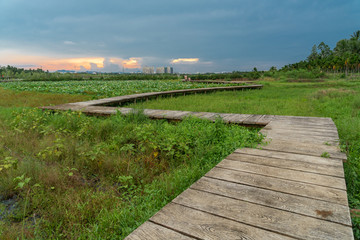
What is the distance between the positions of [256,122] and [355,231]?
3.17 m

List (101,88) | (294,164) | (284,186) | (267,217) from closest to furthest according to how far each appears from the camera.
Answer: (267,217) < (284,186) < (294,164) < (101,88)

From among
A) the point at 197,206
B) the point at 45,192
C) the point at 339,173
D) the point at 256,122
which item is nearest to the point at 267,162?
the point at 339,173

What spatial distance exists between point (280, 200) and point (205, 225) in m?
0.69

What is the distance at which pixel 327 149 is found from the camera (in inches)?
116

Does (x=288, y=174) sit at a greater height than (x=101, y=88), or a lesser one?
lesser

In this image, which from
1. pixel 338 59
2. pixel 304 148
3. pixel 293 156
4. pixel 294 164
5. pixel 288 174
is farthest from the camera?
pixel 338 59

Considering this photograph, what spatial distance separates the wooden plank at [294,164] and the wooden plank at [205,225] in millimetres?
1230

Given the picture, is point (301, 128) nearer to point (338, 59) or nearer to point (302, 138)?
point (302, 138)

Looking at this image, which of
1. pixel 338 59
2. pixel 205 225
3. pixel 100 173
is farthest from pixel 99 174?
pixel 338 59

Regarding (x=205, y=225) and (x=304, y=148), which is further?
(x=304, y=148)

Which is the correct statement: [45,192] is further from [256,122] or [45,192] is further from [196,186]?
[256,122]

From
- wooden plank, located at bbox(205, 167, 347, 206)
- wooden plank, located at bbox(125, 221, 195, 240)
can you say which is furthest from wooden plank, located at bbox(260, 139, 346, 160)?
wooden plank, located at bbox(125, 221, 195, 240)

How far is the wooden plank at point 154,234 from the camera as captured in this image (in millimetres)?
1307

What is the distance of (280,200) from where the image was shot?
5.63ft
